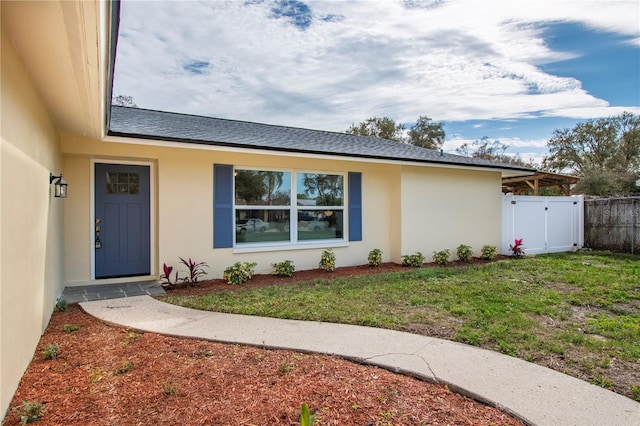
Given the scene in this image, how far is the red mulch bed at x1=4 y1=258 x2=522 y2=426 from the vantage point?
2.53 metres

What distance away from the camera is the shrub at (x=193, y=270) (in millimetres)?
7078

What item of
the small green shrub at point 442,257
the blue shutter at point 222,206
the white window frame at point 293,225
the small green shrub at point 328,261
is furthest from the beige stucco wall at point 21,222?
the small green shrub at point 442,257

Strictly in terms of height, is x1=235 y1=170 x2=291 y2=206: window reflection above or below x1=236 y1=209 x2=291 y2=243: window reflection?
above

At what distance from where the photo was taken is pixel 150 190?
7.30 m

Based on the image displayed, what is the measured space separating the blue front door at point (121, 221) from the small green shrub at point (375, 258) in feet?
16.6

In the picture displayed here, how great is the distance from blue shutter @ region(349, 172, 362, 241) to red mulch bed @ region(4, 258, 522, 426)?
18.5ft

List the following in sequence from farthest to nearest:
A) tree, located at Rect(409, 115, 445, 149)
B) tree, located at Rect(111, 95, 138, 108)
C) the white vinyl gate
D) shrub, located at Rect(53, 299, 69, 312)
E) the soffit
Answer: tree, located at Rect(409, 115, 445, 149), tree, located at Rect(111, 95, 138, 108), the white vinyl gate, shrub, located at Rect(53, 299, 69, 312), the soffit

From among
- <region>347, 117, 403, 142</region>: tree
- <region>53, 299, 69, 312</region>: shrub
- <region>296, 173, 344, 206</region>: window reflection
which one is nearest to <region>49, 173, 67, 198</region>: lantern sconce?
<region>53, 299, 69, 312</region>: shrub

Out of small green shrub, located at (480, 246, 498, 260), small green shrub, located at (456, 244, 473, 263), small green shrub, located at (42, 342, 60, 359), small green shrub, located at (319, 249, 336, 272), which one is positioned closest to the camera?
small green shrub, located at (42, 342, 60, 359)

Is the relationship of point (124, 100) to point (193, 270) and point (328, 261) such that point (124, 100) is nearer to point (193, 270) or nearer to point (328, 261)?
point (193, 270)

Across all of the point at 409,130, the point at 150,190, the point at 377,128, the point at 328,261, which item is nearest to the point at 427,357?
the point at 328,261

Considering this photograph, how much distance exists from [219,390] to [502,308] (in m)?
4.25

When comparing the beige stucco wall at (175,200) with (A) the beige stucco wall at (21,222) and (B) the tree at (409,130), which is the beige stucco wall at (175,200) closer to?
(A) the beige stucco wall at (21,222)

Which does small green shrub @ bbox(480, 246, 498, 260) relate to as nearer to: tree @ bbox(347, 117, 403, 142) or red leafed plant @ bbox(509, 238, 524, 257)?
red leafed plant @ bbox(509, 238, 524, 257)
